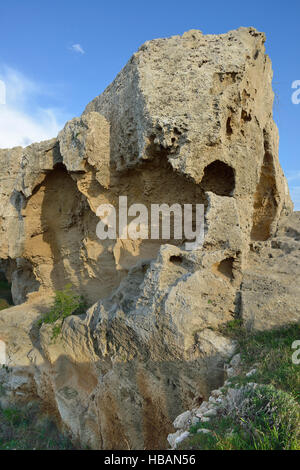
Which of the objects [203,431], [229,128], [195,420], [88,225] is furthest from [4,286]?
[203,431]

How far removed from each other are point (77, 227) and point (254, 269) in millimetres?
6334

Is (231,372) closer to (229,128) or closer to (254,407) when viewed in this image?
(254,407)

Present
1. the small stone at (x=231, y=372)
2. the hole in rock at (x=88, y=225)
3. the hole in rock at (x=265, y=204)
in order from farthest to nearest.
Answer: the hole in rock at (x=265, y=204) < the hole in rock at (x=88, y=225) < the small stone at (x=231, y=372)

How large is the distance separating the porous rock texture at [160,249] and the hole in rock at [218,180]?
2 centimetres

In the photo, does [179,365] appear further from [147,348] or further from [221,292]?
[221,292]

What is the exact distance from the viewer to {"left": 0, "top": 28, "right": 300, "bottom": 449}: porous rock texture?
17.0 ft

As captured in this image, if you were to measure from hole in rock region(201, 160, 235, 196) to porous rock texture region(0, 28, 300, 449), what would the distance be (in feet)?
0.08

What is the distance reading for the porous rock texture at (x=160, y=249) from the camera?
5.17 meters

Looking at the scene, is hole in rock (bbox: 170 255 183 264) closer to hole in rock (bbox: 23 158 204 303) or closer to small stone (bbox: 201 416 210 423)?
hole in rock (bbox: 23 158 204 303)

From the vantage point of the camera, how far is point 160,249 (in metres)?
6.04

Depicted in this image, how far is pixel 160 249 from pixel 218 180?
2411 millimetres

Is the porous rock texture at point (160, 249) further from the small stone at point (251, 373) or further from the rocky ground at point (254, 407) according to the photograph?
the small stone at point (251, 373)

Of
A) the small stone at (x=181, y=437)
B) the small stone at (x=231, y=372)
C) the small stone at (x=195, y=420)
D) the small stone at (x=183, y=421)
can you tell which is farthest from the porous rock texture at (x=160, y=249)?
the small stone at (x=181, y=437)
